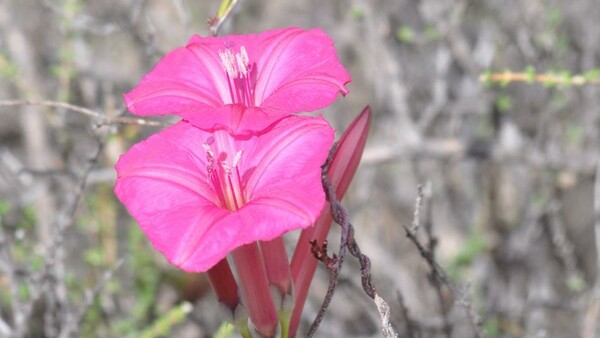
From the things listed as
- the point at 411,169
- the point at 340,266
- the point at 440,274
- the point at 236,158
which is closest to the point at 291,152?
the point at 236,158

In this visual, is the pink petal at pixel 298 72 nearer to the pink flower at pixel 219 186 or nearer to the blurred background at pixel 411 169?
the pink flower at pixel 219 186

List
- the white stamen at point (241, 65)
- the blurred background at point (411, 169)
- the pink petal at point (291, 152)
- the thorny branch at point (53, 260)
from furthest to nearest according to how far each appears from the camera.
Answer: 1. the blurred background at point (411, 169)
2. the thorny branch at point (53, 260)
3. the white stamen at point (241, 65)
4. the pink petal at point (291, 152)

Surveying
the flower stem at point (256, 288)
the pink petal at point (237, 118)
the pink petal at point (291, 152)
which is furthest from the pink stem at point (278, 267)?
the pink petal at point (237, 118)

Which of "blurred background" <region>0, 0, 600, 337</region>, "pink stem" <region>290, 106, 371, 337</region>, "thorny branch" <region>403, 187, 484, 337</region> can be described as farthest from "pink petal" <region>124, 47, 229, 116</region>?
"blurred background" <region>0, 0, 600, 337</region>

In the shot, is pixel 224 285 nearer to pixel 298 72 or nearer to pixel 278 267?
pixel 278 267

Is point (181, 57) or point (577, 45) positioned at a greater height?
point (577, 45)

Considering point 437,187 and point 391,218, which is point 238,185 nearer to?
point 437,187

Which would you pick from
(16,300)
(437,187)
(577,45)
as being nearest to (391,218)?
(437,187)
